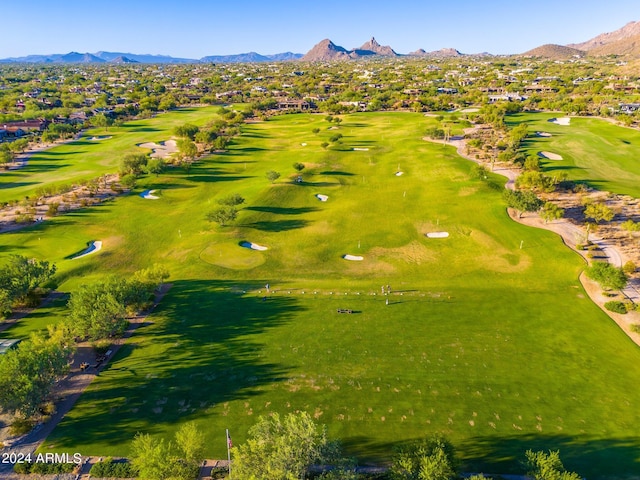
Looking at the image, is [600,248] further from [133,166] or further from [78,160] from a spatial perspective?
[78,160]

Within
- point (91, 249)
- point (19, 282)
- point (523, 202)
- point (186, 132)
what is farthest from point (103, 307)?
point (186, 132)

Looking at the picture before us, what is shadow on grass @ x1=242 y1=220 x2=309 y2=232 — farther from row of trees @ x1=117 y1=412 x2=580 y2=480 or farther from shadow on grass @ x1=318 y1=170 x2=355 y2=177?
row of trees @ x1=117 y1=412 x2=580 y2=480

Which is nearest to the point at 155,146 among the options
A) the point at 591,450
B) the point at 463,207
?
the point at 463,207

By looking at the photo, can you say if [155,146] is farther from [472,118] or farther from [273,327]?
[472,118]

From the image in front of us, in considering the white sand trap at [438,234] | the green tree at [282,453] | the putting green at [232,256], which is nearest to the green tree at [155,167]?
the putting green at [232,256]

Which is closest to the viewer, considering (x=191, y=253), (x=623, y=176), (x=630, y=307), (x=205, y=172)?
(x=630, y=307)

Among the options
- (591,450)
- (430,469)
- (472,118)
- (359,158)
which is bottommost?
(591,450)

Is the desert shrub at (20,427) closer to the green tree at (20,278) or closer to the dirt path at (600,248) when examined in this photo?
the green tree at (20,278)
